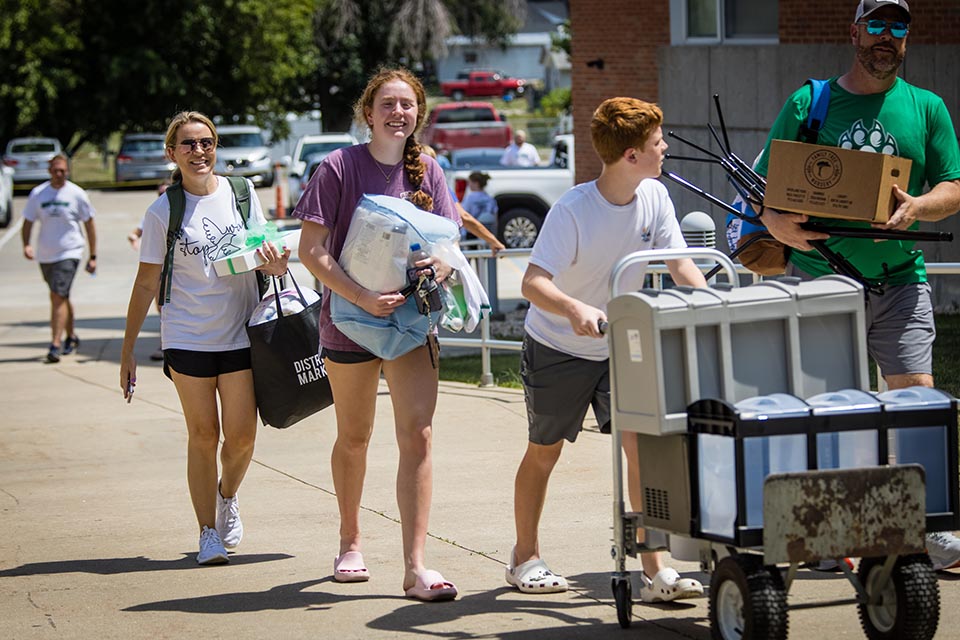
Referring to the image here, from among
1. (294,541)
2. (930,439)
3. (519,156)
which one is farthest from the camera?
(519,156)

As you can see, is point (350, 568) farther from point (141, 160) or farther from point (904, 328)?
point (141, 160)

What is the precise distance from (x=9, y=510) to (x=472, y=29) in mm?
47210

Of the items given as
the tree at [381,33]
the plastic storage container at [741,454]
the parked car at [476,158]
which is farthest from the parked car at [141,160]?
the plastic storage container at [741,454]

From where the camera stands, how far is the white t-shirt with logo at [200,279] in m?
6.11

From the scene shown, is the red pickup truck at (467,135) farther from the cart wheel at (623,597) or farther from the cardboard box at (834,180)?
the cart wheel at (623,597)

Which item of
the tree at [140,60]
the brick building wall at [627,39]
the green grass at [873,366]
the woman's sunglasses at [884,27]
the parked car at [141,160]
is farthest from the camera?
the tree at [140,60]

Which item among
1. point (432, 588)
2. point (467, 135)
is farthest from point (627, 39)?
point (467, 135)

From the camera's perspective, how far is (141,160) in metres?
44.8

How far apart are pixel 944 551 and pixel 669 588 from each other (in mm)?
1154

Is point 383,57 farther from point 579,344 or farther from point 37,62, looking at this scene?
point 579,344

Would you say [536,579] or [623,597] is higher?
[623,597]

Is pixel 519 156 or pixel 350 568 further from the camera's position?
pixel 519 156

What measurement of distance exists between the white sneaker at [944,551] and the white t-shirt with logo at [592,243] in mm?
1531

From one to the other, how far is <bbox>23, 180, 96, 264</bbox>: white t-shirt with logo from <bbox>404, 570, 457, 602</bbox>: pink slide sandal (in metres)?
10.1
